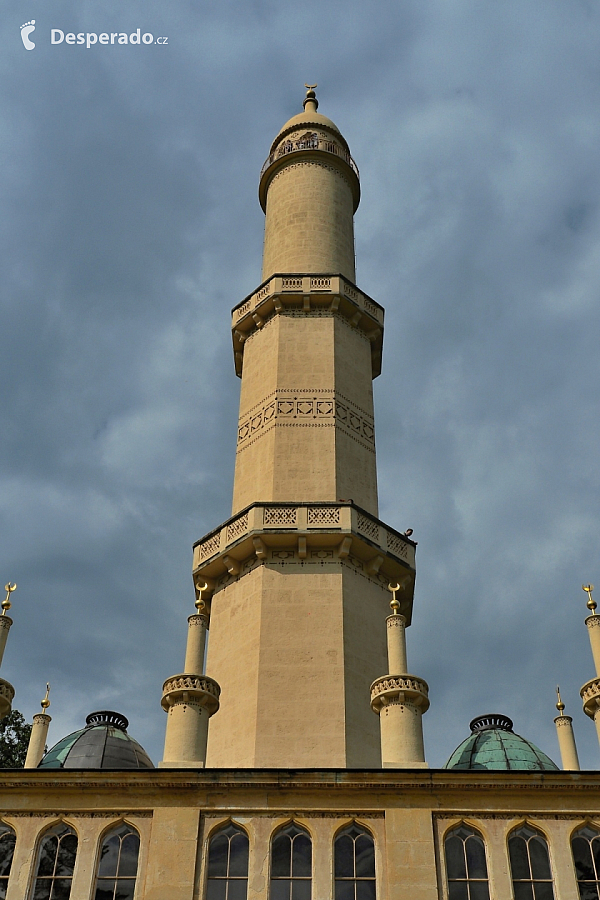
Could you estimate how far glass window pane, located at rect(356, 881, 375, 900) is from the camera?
742 inches

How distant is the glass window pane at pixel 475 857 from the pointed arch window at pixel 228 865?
3.98m

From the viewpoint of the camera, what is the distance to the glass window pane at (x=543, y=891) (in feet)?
62.0

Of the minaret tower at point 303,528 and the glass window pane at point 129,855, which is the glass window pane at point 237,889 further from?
the minaret tower at point 303,528

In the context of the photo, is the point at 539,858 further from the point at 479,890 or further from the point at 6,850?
the point at 6,850

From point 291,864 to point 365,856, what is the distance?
1333 millimetres

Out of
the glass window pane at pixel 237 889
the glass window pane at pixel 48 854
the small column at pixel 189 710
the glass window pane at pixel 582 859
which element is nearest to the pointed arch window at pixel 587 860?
the glass window pane at pixel 582 859

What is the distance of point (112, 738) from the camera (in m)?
24.6

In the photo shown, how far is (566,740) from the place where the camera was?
2528 centimetres

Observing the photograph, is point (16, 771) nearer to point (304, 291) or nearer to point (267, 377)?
point (267, 377)

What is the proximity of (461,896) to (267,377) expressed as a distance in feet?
54.5

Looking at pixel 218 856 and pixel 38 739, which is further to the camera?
pixel 38 739

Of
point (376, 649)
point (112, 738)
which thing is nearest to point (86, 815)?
point (112, 738)

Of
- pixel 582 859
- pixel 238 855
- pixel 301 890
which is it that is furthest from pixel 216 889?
pixel 582 859

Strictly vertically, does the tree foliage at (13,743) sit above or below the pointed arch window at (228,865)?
above
